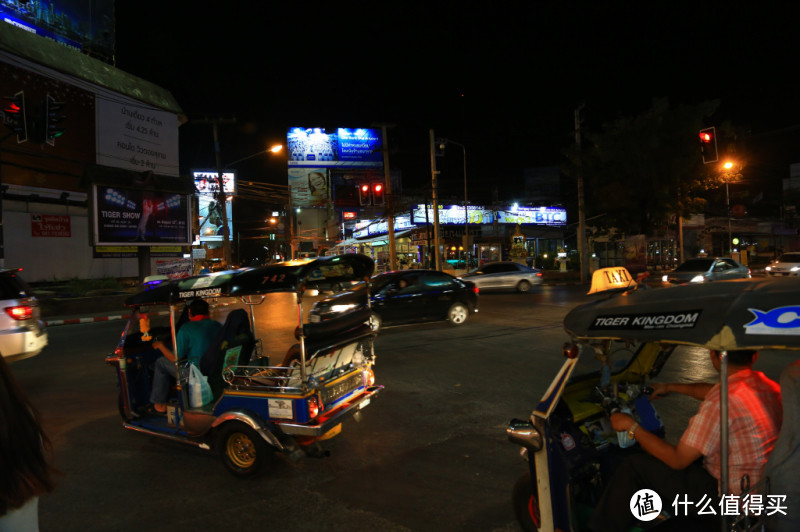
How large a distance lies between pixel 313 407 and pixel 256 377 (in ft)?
2.10

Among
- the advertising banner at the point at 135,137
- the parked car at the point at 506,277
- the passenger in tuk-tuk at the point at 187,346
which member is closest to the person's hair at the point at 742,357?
the passenger in tuk-tuk at the point at 187,346

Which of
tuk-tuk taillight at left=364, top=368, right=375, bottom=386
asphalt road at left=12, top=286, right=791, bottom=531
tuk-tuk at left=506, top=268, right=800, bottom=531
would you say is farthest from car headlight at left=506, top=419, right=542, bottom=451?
tuk-tuk taillight at left=364, top=368, right=375, bottom=386

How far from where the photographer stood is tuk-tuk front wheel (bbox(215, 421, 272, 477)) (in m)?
4.27

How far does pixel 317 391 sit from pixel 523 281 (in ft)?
60.1

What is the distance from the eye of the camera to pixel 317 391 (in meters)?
4.34

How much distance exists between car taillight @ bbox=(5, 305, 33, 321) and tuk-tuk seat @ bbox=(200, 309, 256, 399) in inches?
195

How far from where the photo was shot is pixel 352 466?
4527 millimetres

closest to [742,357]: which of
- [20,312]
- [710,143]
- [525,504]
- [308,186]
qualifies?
[525,504]

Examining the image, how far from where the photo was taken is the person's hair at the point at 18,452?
1499 millimetres

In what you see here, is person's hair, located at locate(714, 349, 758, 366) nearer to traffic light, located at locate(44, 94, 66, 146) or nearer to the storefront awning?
traffic light, located at locate(44, 94, 66, 146)

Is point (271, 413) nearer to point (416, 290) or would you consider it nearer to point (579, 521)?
point (579, 521)

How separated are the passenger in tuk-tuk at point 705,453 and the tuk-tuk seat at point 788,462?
16cm

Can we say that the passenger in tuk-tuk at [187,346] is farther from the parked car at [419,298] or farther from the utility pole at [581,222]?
the utility pole at [581,222]

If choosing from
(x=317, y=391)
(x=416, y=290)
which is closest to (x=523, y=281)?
(x=416, y=290)
